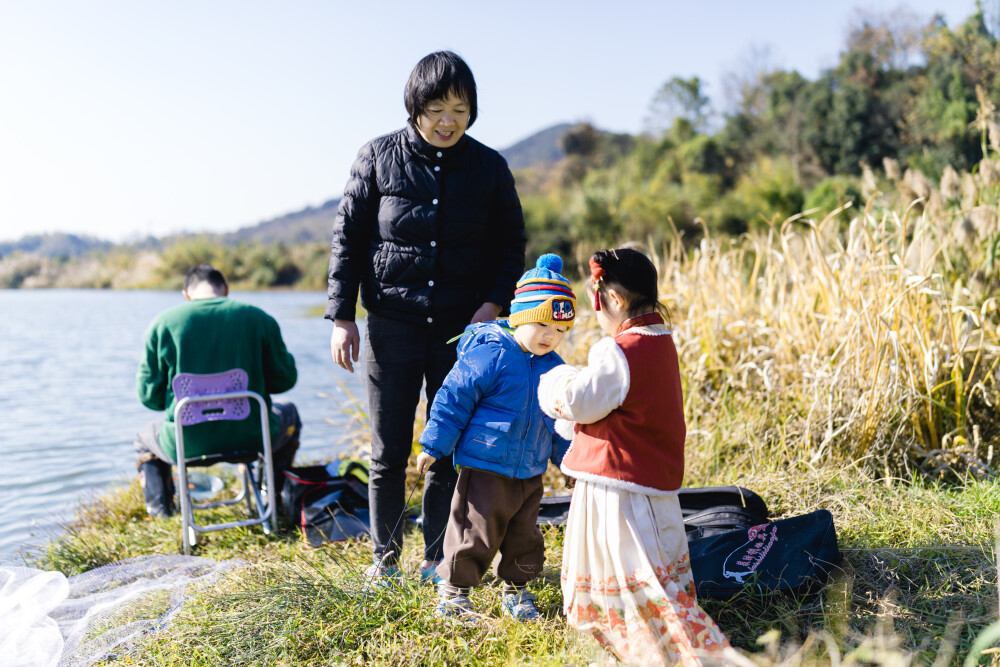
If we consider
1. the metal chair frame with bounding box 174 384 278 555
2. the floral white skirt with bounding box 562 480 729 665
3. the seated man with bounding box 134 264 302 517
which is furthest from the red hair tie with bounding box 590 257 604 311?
the seated man with bounding box 134 264 302 517

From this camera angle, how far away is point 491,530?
7.13 ft

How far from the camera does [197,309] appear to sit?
3377mm

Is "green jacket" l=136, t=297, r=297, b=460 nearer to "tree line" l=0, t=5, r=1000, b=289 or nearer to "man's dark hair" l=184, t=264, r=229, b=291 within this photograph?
"man's dark hair" l=184, t=264, r=229, b=291

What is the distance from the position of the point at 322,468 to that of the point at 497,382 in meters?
1.72

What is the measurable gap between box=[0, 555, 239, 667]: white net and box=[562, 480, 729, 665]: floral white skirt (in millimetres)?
1308

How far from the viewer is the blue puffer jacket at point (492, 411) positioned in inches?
84.4

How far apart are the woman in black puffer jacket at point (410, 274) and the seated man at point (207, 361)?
3.38 feet

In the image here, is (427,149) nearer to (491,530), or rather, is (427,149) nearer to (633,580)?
(491,530)

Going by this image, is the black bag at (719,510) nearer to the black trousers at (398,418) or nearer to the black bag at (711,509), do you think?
the black bag at (711,509)

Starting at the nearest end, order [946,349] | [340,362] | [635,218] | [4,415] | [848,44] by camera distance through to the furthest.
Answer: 1. [340,362]
2. [946,349]
3. [4,415]
4. [635,218]
5. [848,44]

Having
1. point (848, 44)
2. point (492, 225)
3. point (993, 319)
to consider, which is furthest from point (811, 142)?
point (492, 225)

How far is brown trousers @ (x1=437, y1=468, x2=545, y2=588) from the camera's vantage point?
2.16 metres

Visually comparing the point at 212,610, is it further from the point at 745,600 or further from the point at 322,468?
the point at 745,600

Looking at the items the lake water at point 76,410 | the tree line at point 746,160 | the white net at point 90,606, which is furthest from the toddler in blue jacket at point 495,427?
the tree line at point 746,160
